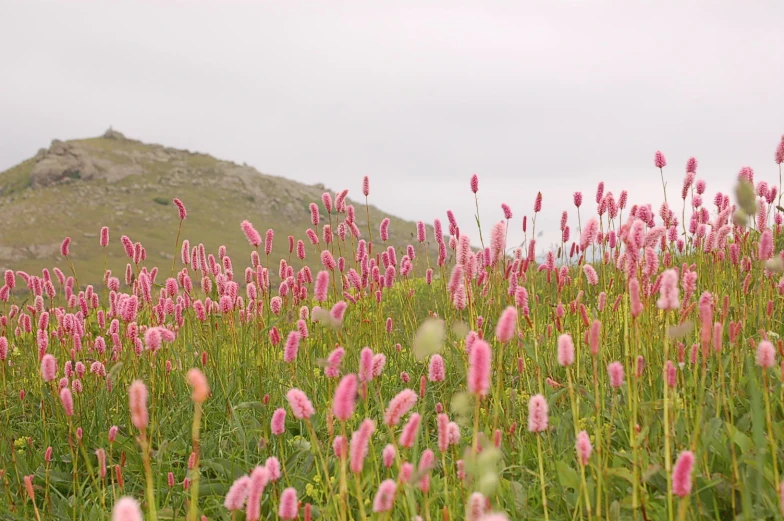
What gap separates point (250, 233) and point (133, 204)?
77035mm

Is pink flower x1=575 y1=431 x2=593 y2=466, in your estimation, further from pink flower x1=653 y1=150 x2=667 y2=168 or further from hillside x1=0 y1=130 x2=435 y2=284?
hillside x1=0 y1=130 x2=435 y2=284

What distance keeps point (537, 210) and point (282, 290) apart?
191cm

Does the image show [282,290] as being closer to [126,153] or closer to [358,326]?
[358,326]

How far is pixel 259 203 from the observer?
83750mm

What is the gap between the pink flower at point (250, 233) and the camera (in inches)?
145

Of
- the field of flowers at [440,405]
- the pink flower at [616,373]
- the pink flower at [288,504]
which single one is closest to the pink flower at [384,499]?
A: the field of flowers at [440,405]

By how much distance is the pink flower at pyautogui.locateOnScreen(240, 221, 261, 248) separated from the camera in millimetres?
3691

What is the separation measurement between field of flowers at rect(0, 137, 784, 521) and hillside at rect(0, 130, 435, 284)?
156ft

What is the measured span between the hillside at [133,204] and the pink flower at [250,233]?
47.9 meters

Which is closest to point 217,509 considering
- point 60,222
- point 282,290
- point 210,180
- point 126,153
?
point 282,290

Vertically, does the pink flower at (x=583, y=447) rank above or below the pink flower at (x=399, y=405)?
below

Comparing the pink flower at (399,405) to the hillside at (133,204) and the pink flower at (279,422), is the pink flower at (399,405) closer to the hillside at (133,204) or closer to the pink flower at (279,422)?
the pink flower at (279,422)

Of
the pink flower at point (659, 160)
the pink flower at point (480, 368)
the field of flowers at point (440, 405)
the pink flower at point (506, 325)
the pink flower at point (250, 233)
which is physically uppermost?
the pink flower at point (659, 160)

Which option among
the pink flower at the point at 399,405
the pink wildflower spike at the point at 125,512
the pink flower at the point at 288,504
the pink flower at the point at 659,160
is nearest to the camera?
the pink wildflower spike at the point at 125,512
